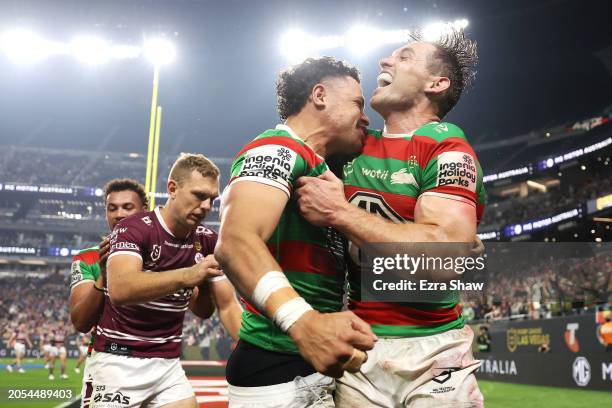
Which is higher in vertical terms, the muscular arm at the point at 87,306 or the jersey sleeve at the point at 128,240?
the jersey sleeve at the point at 128,240

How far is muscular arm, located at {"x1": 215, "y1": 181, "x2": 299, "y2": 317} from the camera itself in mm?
1823

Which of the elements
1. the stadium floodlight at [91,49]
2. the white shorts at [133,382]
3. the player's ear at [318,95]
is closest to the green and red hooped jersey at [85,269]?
the white shorts at [133,382]

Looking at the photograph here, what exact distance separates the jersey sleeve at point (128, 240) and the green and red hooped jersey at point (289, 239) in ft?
5.65

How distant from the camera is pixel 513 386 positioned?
14.1 meters

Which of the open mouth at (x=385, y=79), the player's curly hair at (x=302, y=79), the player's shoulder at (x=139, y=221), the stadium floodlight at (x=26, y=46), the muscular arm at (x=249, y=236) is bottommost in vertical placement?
the muscular arm at (x=249, y=236)

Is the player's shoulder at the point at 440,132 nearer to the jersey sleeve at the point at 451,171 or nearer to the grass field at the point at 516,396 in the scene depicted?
the jersey sleeve at the point at 451,171

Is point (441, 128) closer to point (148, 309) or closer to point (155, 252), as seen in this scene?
point (155, 252)

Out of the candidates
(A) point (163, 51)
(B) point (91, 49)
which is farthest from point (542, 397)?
(B) point (91, 49)

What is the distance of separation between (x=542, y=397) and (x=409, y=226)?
1123 centimetres

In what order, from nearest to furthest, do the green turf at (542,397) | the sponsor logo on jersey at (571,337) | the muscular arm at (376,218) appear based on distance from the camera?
the muscular arm at (376,218) < the green turf at (542,397) < the sponsor logo on jersey at (571,337)

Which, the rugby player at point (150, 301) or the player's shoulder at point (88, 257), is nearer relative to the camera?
the rugby player at point (150, 301)

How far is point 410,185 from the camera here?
262 cm

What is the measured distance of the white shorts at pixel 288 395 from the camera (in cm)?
Answer: 221

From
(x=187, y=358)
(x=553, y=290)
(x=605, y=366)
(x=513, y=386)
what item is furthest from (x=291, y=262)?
(x=187, y=358)
